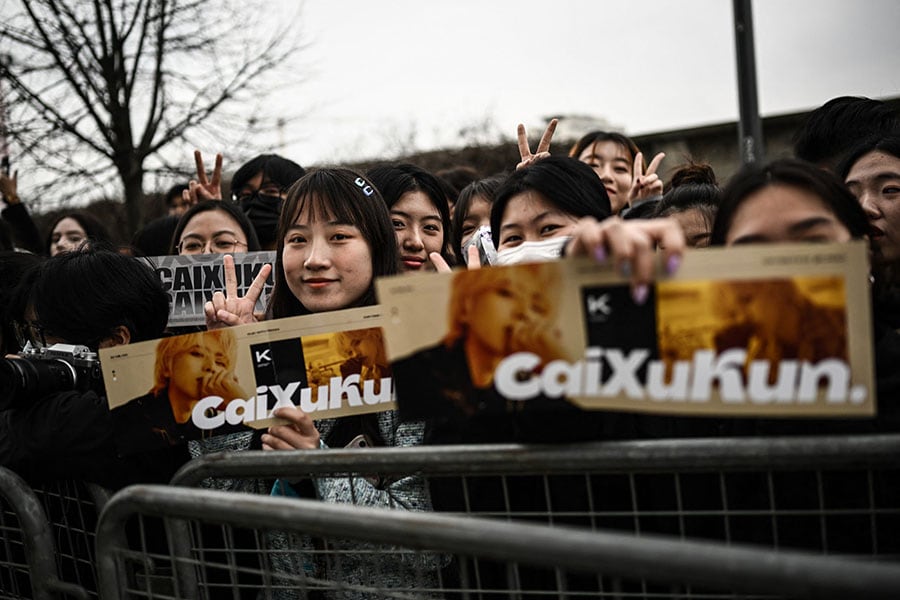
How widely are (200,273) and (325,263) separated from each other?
4.74ft

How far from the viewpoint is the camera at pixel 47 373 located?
7.87 feet

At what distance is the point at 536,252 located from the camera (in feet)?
8.03

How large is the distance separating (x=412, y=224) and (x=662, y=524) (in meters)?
2.23

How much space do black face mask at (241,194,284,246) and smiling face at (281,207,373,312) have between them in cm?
217

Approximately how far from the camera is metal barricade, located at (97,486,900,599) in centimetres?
108

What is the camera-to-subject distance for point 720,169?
19500 millimetres

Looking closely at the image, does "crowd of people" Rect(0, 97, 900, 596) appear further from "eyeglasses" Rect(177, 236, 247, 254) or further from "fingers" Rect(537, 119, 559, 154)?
"eyeglasses" Rect(177, 236, 247, 254)

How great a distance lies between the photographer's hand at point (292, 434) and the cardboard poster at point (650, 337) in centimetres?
56

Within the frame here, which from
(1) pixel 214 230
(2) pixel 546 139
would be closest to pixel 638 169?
(2) pixel 546 139

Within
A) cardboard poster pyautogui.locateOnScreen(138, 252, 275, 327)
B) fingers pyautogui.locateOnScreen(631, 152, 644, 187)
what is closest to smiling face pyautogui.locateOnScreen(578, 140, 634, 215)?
fingers pyautogui.locateOnScreen(631, 152, 644, 187)

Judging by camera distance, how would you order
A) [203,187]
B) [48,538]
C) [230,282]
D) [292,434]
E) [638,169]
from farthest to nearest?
[203,187], [638,169], [230,282], [48,538], [292,434]

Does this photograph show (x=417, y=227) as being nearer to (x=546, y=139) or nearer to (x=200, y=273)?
(x=546, y=139)

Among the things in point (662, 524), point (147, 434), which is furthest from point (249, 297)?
point (662, 524)

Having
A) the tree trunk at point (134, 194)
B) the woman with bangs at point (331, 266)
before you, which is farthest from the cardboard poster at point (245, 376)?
the tree trunk at point (134, 194)
